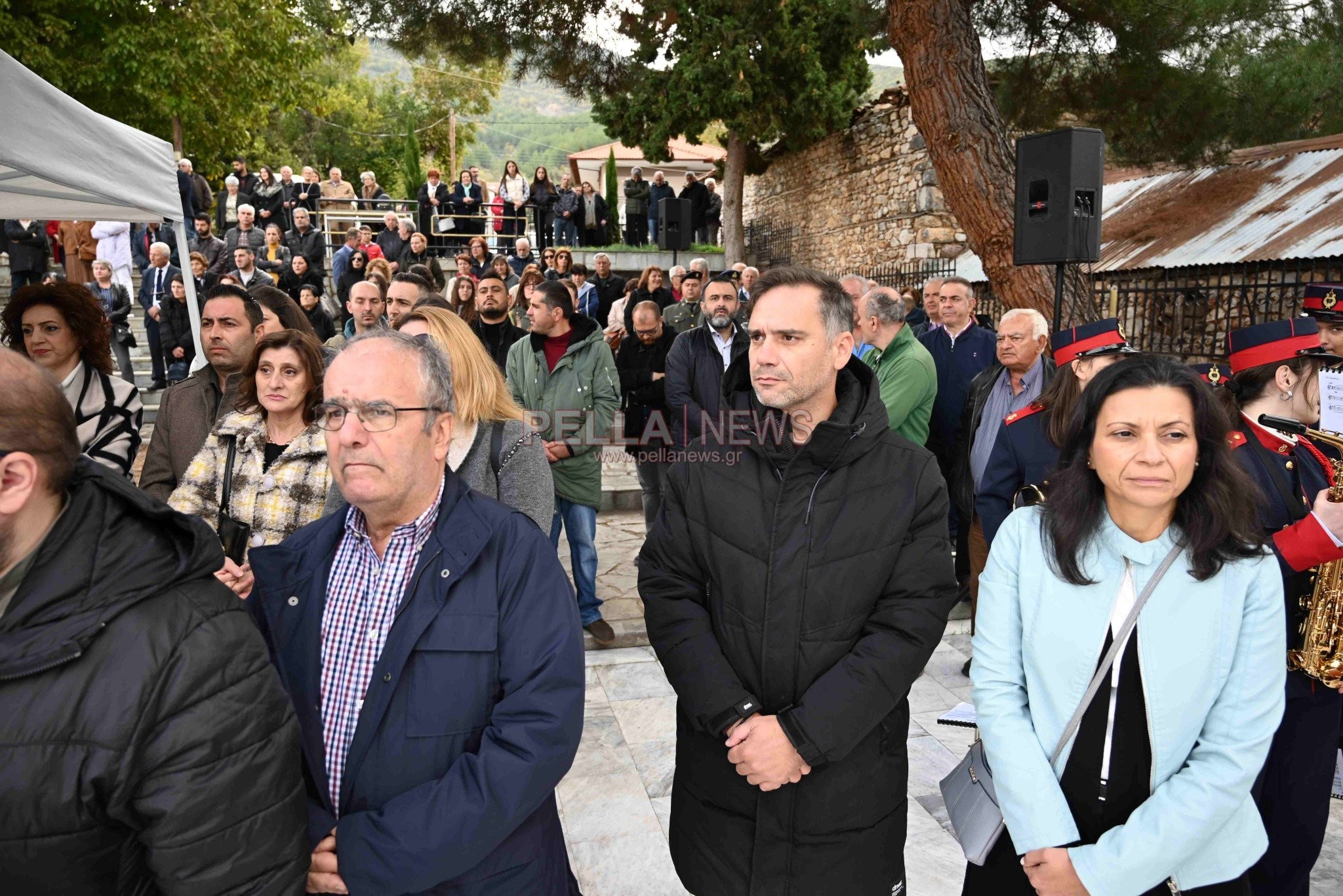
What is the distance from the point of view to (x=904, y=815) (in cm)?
201

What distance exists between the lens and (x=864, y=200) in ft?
58.5

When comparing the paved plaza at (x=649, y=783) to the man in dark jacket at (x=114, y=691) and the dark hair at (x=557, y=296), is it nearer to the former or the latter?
the man in dark jacket at (x=114, y=691)

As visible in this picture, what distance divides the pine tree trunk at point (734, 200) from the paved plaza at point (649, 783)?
15673mm

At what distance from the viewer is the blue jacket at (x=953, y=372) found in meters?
5.37

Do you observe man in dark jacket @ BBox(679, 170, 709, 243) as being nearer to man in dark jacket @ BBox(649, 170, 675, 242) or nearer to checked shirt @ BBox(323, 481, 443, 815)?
man in dark jacket @ BBox(649, 170, 675, 242)

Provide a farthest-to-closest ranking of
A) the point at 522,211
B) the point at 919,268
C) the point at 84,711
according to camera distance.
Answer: the point at 522,211, the point at 919,268, the point at 84,711

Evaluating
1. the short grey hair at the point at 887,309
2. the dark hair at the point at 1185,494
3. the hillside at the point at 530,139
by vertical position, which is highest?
the hillside at the point at 530,139

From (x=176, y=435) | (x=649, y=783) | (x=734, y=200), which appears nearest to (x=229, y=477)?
(x=176, y=435)

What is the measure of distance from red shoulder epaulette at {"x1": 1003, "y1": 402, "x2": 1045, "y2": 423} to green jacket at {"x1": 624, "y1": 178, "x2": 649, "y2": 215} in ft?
55.7

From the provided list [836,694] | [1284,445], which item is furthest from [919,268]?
[836,694]

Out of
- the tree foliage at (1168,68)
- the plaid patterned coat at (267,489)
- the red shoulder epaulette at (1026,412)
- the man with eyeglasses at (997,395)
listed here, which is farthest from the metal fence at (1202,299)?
the plaid patterned coat at (267,489)

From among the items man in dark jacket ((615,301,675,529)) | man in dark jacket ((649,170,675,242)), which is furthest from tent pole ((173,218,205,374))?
man in dark jacket ((649,170,675,242))

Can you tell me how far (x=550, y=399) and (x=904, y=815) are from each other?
120 inches

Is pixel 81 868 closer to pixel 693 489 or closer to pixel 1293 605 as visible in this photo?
pixel 693 489
